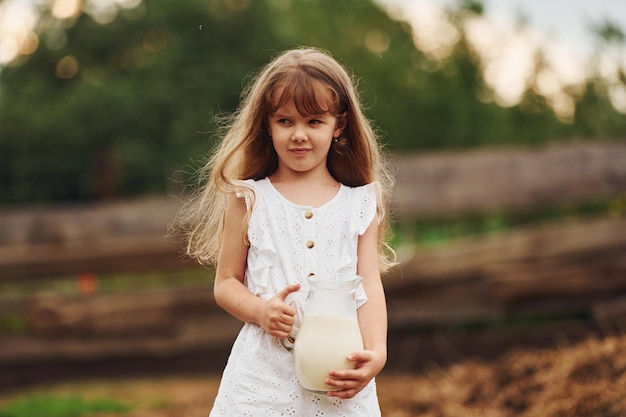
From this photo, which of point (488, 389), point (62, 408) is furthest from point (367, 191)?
point (62, 408)

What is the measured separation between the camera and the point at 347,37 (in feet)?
71.9

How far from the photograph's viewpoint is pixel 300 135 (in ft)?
7.56

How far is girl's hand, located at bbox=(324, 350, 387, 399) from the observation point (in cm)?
209

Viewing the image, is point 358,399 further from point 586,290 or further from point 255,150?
point 586,290

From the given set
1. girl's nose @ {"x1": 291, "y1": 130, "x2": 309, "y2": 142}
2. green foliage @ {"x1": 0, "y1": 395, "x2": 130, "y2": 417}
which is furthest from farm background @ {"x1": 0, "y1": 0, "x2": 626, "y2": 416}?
girl's nose @ {"x1": 291, "y1": 130, "x2": 309, "y2": 142}

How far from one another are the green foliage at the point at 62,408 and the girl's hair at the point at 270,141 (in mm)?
3350

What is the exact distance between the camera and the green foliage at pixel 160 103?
938 cm

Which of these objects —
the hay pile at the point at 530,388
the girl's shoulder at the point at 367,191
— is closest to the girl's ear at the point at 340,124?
the girl's shoulder at the point at 367,191

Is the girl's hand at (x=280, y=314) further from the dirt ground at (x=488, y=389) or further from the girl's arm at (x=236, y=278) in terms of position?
the dirt ground at (x=488, y=389)

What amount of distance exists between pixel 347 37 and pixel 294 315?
66.6ft

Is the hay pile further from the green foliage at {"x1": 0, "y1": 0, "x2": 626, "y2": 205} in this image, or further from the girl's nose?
the green foliage at {"x1": 0, "y1": 0, "x2": 626, "y2": 205}

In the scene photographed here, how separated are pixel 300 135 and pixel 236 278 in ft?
1.45

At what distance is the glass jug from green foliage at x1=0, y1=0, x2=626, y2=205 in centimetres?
656

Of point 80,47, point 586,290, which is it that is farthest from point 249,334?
point 80,47
